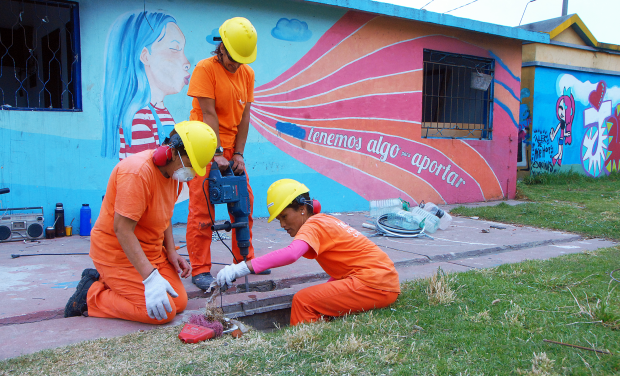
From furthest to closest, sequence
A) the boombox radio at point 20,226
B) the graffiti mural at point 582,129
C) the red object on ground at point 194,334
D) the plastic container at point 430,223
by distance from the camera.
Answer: the graffiti mural at point 582,129 → the plastic container at point 430,223 → the boombox radio at point 20,226 → the red object on ground at point 194,334

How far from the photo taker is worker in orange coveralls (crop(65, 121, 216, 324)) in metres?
2.79

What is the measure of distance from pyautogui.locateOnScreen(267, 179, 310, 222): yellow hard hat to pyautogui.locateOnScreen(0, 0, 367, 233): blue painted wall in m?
3.45

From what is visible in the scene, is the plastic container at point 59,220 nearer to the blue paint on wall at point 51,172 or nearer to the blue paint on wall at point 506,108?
the blue paint on wall at point 51,172

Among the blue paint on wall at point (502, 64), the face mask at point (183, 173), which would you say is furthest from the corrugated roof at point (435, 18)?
the face mask at point (183, 173)

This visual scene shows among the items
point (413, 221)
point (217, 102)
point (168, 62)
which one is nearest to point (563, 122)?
point (413, 221)

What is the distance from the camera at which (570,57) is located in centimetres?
1302

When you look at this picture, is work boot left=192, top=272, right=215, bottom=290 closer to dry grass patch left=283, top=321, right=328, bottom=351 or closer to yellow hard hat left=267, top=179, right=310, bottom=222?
yellow hard hat left=267, top=179, right=310, bottom=222

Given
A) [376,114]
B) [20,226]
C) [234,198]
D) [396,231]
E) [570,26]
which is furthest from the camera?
[570,26]

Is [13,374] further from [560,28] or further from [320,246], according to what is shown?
[560,28]

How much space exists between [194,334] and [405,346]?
3.97ft

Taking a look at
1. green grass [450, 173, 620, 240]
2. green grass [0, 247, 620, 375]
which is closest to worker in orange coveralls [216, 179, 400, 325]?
green grass [0, 247, 620, 375]

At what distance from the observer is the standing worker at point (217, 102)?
11.9 ft

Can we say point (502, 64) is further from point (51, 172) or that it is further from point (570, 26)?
point (51, 172)

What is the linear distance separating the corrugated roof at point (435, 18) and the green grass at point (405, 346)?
17.9 feet
